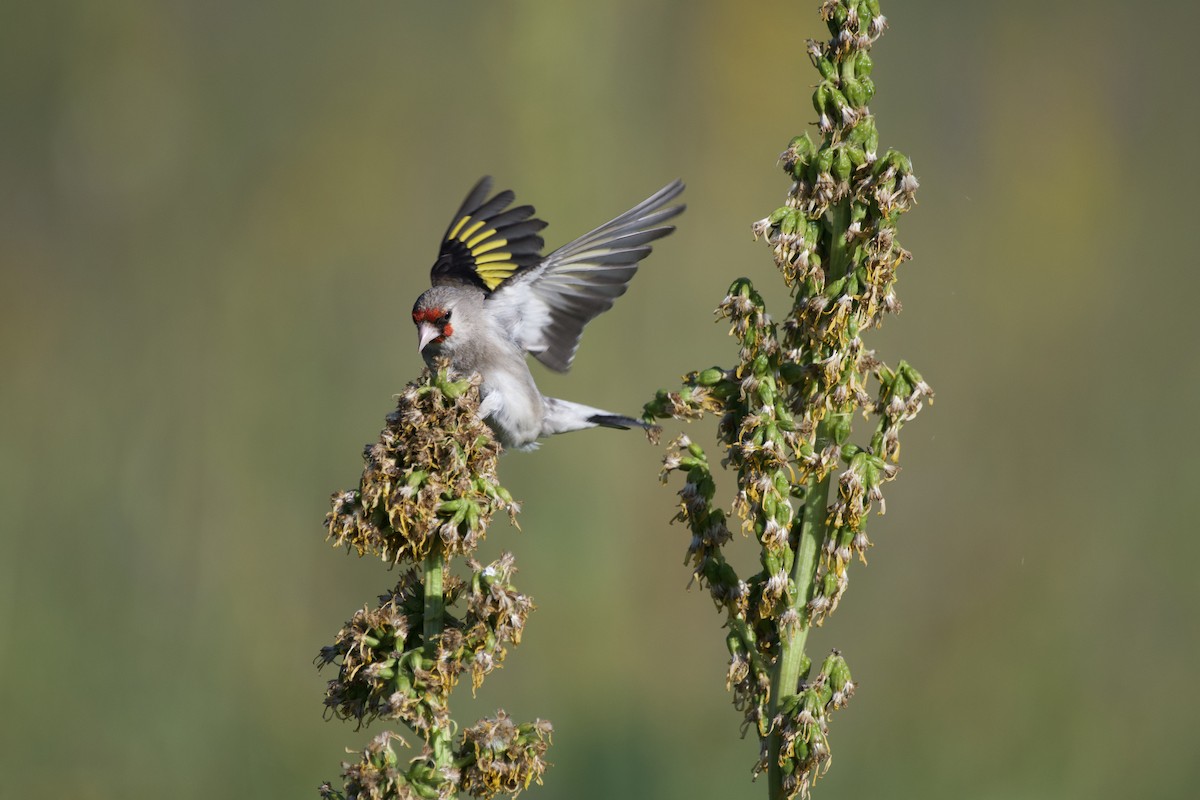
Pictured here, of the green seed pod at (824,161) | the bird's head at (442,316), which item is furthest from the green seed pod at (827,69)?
the bird's head at (442,316)

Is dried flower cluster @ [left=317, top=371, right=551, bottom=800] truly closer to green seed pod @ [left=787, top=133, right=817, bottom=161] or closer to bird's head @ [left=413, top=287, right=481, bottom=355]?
green seed pod @ [left=787, top=133, right=817, bottom=161]

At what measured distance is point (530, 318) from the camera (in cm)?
585

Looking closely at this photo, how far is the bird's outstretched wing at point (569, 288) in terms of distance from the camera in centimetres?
525

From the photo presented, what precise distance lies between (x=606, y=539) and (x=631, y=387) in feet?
5.30

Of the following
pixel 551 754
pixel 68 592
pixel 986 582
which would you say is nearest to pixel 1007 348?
pixel 986 582

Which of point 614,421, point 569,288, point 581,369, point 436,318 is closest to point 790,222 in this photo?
point 614,421

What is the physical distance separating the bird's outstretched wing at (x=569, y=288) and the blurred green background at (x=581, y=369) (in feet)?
4.76

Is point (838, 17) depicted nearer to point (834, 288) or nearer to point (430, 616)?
point (834, 288)

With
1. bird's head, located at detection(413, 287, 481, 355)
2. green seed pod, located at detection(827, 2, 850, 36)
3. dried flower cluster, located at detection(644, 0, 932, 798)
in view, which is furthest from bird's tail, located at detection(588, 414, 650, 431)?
green seed pod, located at detection(827, 2, 850, 36)

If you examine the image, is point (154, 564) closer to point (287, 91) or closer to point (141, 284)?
point (141, 284)

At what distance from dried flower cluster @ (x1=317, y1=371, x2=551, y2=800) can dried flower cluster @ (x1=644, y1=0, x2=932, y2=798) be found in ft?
2.00

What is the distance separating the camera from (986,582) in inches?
294

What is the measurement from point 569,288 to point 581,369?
2377 mm

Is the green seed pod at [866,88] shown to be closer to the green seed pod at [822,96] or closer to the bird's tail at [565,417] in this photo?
the green seed pod at [822,96]
